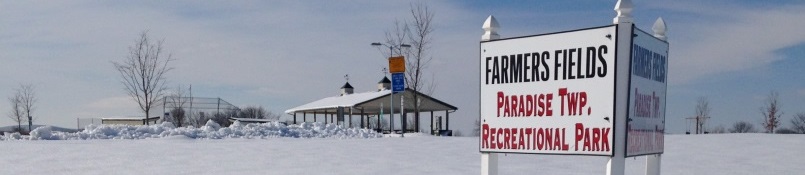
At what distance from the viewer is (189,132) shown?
18.8 m

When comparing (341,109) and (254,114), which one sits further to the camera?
(254,114)

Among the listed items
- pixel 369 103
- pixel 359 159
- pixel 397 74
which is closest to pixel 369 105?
pixel 369 103

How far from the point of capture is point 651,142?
17.5 feet

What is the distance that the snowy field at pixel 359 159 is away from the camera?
364 inches

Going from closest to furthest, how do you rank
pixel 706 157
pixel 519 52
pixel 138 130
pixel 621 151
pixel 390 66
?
1. pixel 621 151
2. pixel 519 52
3. pixel 706 157
4. pixel 138 130
5. pixel 390 66

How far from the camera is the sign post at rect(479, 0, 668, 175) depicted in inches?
183

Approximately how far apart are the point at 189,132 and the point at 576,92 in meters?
15.3

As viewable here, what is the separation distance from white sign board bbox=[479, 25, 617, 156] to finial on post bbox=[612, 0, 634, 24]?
0.29 feet

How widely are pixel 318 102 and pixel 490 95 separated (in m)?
44.5

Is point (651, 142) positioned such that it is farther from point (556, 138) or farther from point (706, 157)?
point (706, 157)

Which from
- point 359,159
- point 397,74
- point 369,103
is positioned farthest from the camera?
point 369,103

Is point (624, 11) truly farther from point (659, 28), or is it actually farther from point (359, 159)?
point (359, 159)

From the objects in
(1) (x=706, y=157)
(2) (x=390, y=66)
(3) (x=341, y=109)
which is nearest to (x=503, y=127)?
(1) (x=706, y=157)

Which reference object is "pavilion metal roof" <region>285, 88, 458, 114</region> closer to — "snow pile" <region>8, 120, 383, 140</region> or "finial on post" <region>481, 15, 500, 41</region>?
"snow pile" <region>8, 120, 383, 140</region>
